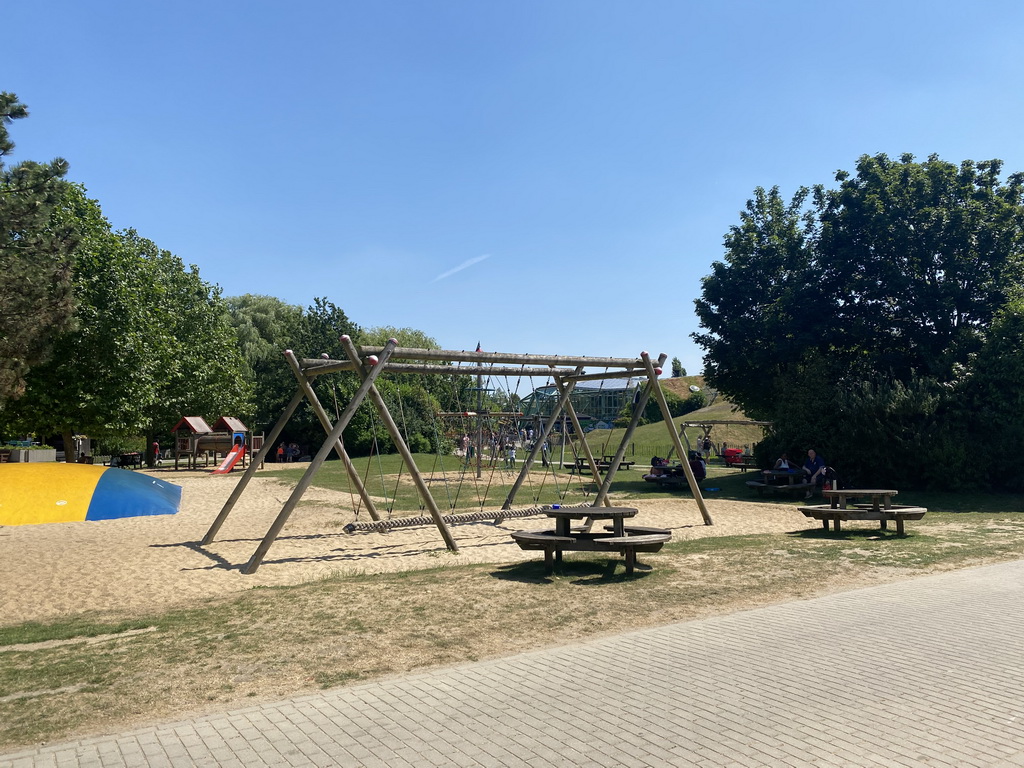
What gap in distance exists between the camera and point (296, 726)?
4.21 m

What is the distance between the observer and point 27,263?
12.5 m

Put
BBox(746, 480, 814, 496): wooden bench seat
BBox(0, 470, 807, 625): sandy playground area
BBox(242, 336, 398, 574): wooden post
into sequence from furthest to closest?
BBox(746, 480, 814, 496): wooden bench seat → BBox(242, 336, 398, 574): wooden post → BBox(0, 470, 807, 625): sandy playground area

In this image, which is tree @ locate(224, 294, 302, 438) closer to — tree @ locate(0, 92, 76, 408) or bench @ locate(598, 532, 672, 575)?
tree @ locate(0, 92, 76, 408)

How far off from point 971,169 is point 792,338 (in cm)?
712

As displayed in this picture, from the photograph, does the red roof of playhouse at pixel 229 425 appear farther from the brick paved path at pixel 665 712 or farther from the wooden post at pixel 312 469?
the brick paved path at pixel 665 712

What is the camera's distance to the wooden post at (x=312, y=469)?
9327mm

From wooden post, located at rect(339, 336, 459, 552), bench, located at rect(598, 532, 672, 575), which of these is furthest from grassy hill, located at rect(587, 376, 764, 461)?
bench, located at rect(598, 532, 672, 575)

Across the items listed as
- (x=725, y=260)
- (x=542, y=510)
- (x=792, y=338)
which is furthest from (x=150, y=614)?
(x=725, y=260)

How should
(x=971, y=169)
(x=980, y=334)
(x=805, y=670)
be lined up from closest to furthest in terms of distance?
(x=805, y=670) < (x=980, y=334) < (x=971, y=169)

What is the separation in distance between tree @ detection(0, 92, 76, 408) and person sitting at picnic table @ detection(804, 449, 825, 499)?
17.5 m

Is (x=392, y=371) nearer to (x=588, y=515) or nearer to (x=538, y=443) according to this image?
(x=538, y=443)

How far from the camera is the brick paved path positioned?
380 centimetres

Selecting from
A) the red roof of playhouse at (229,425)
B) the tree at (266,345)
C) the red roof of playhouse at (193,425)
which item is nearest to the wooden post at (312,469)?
the red roof of playhouse at (193,425)

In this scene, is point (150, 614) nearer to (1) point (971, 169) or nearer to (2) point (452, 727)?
(2) point (452, 727)
